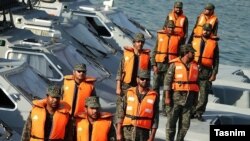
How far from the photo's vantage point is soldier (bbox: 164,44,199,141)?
947cm

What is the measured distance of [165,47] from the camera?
1159 centimetres

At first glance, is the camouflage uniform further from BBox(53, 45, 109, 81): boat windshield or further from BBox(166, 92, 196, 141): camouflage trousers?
BBox(53, 45, 109, 81): boat windshield

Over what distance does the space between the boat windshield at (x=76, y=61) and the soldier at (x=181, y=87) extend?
9.52 feet

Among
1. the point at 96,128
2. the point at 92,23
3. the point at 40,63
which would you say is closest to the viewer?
the point at 96,128

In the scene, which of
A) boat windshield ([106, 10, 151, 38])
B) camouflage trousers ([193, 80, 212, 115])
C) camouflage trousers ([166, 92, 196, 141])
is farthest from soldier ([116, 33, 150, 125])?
boat windshield ([106, 10, 151, 38])

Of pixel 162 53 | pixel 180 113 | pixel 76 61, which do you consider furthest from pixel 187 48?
pixel 76 61

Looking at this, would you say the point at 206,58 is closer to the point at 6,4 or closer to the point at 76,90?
the point at 76,90

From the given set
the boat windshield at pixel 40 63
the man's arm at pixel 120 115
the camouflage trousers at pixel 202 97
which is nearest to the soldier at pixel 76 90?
the man's arm at pixel 120 115

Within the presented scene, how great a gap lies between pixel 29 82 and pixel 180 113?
2.52m

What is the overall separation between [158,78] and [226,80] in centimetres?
384

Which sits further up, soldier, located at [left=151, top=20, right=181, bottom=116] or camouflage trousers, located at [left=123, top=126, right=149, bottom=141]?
soldier, located at [left=151, top=20, right=181, bottom=116]

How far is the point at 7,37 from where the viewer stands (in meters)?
11.8

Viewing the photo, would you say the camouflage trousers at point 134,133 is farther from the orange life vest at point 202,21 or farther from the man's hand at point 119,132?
the orange life vest at point 202,21

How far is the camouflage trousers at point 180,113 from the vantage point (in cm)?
950
